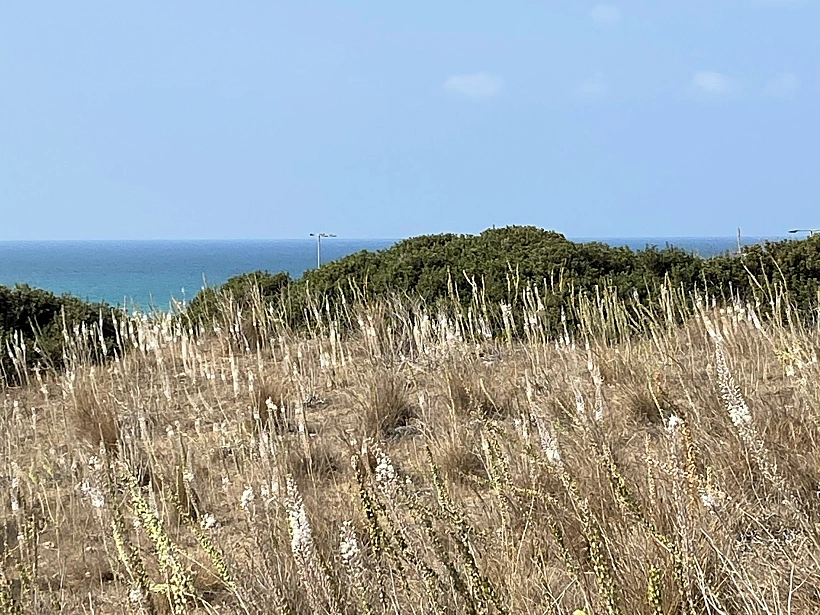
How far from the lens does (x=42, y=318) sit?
9.05 meters

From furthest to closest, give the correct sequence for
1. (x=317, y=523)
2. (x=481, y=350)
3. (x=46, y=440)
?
(x=481, y=350) → (x=46, y=440) → (x=317, y=523)

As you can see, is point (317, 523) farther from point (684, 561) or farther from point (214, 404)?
point (214, 404)

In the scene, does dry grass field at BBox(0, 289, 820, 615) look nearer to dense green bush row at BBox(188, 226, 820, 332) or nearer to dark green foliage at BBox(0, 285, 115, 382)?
dense green bush row at BBox(188, 226, 820, 332)

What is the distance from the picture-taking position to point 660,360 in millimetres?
→ 5453

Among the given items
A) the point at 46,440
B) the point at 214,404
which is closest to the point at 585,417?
the point at 214,404

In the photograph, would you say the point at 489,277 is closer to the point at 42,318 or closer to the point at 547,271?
the point at 547,271

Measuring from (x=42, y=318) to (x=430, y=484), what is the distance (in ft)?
21.8

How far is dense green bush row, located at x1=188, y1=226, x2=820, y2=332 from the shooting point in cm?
784

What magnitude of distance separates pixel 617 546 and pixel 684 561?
0.71m

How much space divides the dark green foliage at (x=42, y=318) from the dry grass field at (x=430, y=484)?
2.17 feet

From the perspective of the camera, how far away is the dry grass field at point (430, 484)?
214cm

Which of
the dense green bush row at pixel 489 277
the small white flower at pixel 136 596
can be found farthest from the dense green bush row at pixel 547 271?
the small white flower at pixel 136 596

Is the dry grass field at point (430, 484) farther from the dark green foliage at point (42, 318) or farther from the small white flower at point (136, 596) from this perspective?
the dark green foliage at point (42, 318)

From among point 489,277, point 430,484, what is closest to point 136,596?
point 430,484
